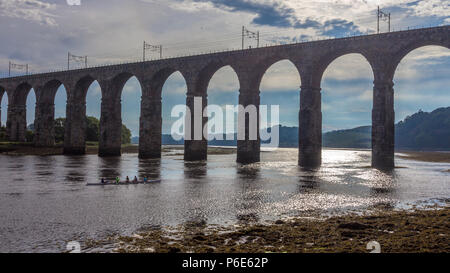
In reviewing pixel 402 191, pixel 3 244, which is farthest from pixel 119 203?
pixel 402 191

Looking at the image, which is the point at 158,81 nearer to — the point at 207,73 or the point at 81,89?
the point at 207,73

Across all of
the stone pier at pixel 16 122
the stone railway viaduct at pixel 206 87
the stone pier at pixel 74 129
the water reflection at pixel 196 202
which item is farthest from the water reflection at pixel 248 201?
the stone pier at pixel 16 122

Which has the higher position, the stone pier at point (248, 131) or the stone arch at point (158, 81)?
the stone arch at point (158, 81)

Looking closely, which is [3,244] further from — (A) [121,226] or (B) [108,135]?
(B) [108,135]

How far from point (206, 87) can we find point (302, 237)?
46564mm

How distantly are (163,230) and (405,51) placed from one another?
36.7m

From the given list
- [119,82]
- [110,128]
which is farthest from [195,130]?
[119,82]

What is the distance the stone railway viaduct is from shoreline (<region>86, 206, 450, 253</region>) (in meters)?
29.4

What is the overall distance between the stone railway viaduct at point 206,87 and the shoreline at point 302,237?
29408mm

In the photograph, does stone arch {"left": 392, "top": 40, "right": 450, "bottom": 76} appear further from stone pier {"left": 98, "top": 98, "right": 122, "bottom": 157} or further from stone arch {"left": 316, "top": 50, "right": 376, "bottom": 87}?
stone pier {"left": 98, "top": 98, "right": 122, "bottom": 157}

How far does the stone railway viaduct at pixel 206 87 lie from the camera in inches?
1622

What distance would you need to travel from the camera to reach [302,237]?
38.9 feet

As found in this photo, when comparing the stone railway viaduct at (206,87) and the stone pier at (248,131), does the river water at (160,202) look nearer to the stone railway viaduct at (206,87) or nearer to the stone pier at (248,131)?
the stone railway viaduct at (206,87)

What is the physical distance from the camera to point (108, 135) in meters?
66.0
